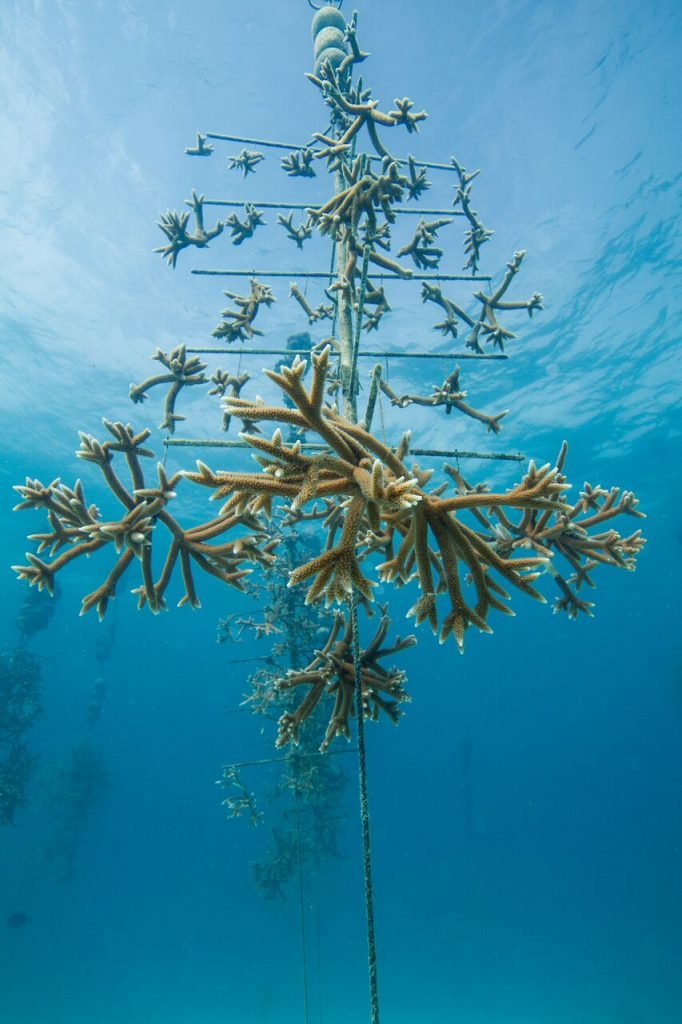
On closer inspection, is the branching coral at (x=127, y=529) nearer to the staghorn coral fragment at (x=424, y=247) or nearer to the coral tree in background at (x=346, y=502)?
the coral tree in background at (x=346, y=502)

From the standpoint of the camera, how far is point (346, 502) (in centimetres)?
282

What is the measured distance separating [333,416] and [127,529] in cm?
160

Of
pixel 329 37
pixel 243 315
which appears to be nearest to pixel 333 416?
pixel 243 315

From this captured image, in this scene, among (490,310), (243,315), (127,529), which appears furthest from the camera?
(490,310)

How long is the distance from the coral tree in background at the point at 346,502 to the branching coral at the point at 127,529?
0.05 ft

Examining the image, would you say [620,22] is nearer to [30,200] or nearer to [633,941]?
[30,200]

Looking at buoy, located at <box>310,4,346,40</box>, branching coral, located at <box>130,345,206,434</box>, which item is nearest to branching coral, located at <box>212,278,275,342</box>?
branching coral, located at <box>130,345,206,434</box>

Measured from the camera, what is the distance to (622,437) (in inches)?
1105

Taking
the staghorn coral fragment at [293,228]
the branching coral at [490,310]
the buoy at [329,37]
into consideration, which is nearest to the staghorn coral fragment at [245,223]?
the staghorn coral fragment at [293,228]

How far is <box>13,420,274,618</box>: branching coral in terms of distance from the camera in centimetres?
344

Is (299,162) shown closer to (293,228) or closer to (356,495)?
(293,228)

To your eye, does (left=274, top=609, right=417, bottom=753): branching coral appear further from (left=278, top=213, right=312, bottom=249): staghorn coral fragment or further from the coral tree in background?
(left=278, top=213, right=312, bottom=249): staghorn coral fragment

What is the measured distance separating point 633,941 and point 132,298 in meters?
66.8

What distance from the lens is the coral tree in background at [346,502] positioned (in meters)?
2.60
